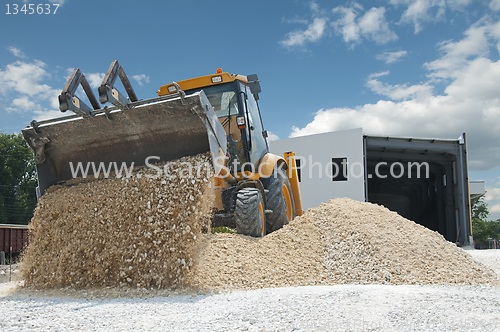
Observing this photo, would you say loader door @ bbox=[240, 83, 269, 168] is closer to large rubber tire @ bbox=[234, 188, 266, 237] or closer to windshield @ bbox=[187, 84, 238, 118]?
windshield @ bbox=[187, 84, 238, 118]

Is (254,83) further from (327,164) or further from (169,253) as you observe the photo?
(327,164)

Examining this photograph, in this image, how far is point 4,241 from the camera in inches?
569

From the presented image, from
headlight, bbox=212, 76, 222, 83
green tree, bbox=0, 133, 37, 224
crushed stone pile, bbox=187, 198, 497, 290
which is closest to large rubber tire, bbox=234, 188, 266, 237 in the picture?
crushed stone pile, bbox=187, 198, 497, 290

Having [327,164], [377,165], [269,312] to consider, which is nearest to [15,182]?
[327,164]

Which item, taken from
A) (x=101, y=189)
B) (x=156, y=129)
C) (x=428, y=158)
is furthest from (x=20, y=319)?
(x=428, y=158)

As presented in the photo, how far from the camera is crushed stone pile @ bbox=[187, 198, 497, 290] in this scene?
13.4ft

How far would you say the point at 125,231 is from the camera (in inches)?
145

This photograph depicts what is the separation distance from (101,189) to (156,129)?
0.90 meters

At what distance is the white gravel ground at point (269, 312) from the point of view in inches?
Result: 92.7

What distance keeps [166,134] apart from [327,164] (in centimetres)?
1356

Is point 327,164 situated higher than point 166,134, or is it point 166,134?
point 327,164

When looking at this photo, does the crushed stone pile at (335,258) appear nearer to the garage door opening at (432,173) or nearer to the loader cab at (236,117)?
the loader cab at (236,117)

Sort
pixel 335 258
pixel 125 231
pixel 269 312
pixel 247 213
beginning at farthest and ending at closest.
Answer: pixel 335 258, pixel 247 213, pixel 125 231, pixel 269 312

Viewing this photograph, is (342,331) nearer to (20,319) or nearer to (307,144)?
(20,319)
